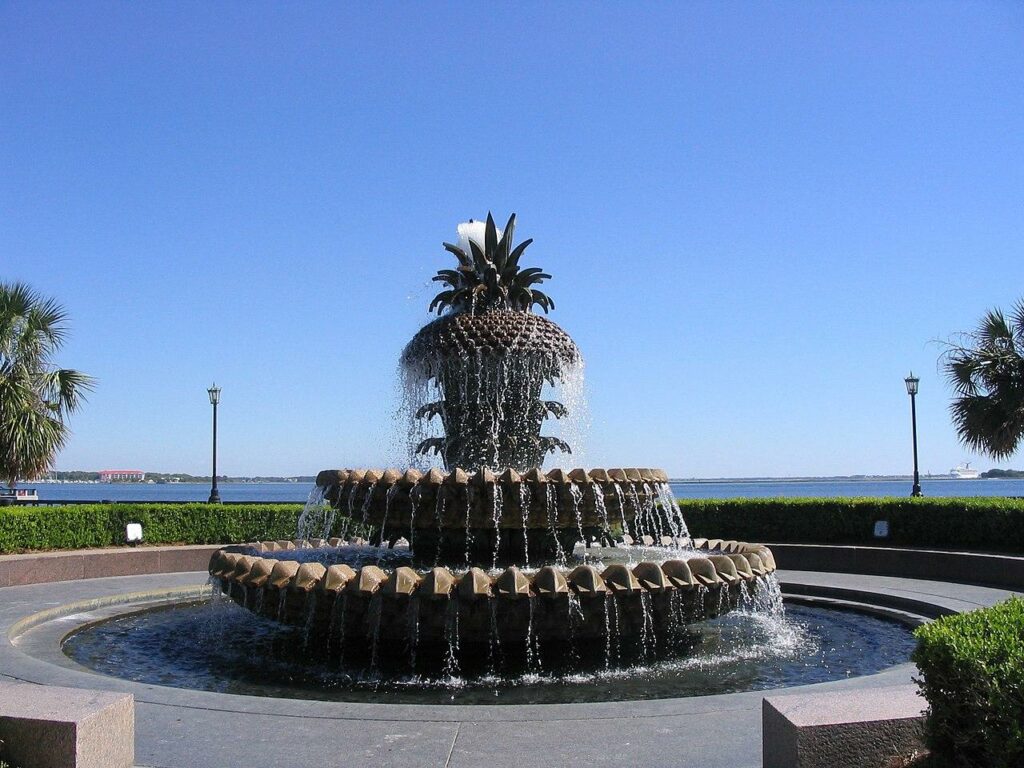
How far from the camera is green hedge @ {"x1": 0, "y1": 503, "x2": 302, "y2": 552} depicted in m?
15.2

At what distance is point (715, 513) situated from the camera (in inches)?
698

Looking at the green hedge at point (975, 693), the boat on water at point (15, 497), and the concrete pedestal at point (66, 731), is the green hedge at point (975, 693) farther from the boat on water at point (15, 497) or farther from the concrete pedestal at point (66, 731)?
the boat on water at point (15, 497)

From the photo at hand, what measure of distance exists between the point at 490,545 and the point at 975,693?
5448 millimetres

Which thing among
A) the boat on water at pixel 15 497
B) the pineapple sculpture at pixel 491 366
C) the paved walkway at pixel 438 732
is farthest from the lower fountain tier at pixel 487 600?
the boat on water at pixel 15 497

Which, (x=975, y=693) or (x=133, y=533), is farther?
(x=133, y=533)

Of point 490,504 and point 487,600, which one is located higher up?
point 490,504

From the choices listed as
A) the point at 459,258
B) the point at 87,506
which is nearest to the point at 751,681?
the point at 459,258

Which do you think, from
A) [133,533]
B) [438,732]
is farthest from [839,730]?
[133,533]

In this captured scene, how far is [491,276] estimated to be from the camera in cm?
1037

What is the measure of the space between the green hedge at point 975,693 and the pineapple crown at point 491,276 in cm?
693

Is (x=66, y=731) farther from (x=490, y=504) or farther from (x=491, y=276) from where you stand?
(x=491, y=276)

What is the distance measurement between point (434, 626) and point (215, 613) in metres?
4.55

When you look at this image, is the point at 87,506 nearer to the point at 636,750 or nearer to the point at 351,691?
the point at 351,691

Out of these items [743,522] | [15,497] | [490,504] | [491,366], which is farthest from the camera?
[15,497]
